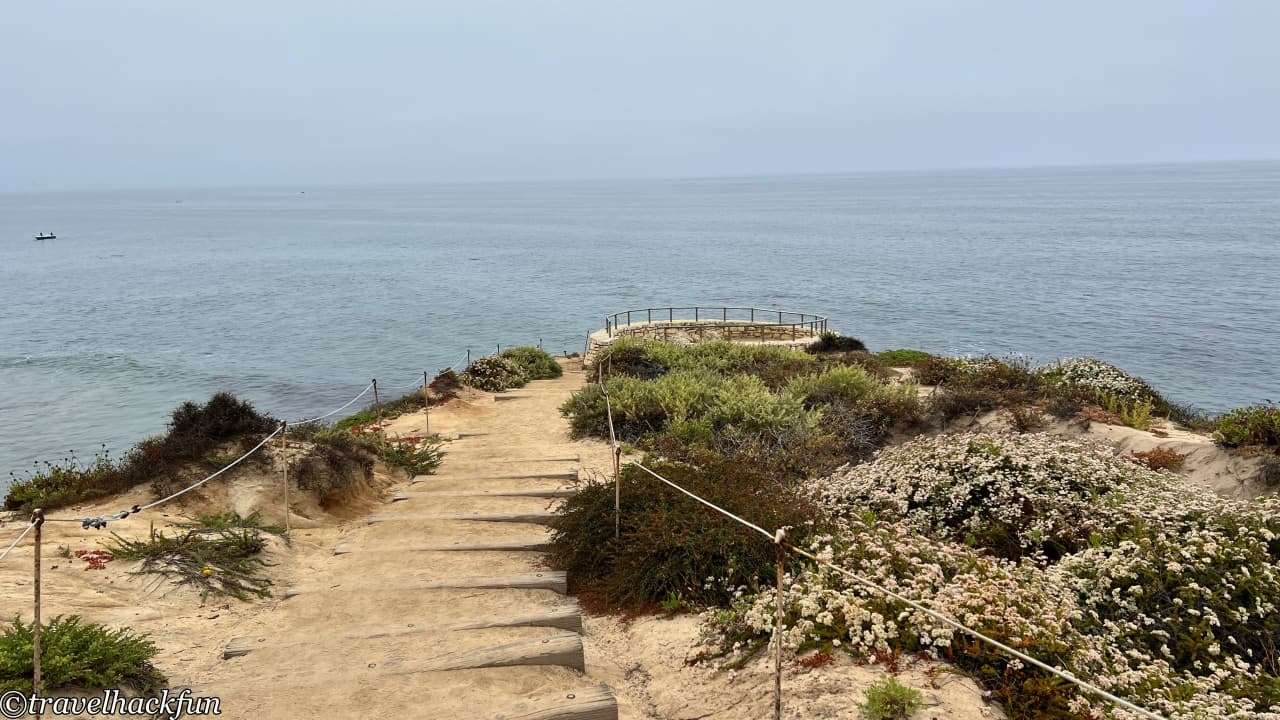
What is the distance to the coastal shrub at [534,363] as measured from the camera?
26.5 meters

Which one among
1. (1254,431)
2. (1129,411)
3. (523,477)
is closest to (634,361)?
(523,477)

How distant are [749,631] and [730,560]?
1077 millimetres

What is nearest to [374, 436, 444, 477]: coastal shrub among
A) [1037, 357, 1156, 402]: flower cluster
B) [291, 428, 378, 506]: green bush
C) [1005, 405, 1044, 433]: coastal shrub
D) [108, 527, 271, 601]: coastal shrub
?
[291, 428, 378, 506]: green bush

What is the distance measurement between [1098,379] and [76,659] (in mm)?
19758

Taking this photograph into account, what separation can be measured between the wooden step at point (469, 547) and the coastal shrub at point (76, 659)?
10.7 feet

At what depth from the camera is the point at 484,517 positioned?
34.6 feet

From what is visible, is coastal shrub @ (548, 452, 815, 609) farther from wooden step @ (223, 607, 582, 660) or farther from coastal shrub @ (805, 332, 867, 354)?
coastal shrub @ (805, 332, 867, 354)

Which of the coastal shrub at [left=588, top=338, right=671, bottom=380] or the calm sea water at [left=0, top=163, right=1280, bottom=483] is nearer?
the coastal shrub at [left=588, top=338, right=671, bottom=380]

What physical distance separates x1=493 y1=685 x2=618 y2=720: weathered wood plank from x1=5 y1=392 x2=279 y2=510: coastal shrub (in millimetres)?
7195

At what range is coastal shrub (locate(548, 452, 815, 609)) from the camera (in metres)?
8.22

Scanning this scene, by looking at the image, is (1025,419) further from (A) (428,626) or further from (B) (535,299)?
(B) (535,299)

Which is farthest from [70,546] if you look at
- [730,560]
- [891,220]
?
[891,220]

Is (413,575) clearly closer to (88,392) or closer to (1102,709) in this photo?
(1102,709)

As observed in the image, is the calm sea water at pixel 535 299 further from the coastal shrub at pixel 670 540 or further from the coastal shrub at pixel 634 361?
the coastal shrub at pixel 670 540
